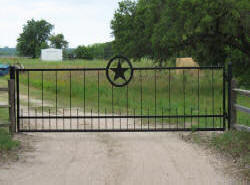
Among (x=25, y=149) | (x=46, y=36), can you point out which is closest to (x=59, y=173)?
(x=25, y=149)

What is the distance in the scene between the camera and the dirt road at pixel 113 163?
6.53m

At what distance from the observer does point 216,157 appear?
8.06 meters

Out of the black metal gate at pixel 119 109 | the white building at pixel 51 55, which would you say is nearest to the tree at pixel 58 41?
the white building at pixel 51 55

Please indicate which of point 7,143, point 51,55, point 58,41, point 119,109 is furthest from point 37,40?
point 7,143

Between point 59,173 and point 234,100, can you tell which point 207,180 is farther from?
point 234,100

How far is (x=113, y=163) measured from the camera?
7574 mm

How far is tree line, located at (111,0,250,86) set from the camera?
20188 mm

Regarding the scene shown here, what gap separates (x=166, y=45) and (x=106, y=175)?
1674 cm

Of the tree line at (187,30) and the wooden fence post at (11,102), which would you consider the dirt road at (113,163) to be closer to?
the wooden fence post at (11,102)

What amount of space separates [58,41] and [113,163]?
12289 cm

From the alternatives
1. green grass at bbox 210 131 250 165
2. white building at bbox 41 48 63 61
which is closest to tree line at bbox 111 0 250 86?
green grass at bbox 210 131 250 165

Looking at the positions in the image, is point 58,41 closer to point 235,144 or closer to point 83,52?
point 83,52

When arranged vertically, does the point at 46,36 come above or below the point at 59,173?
above

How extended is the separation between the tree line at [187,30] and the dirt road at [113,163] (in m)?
11.5
